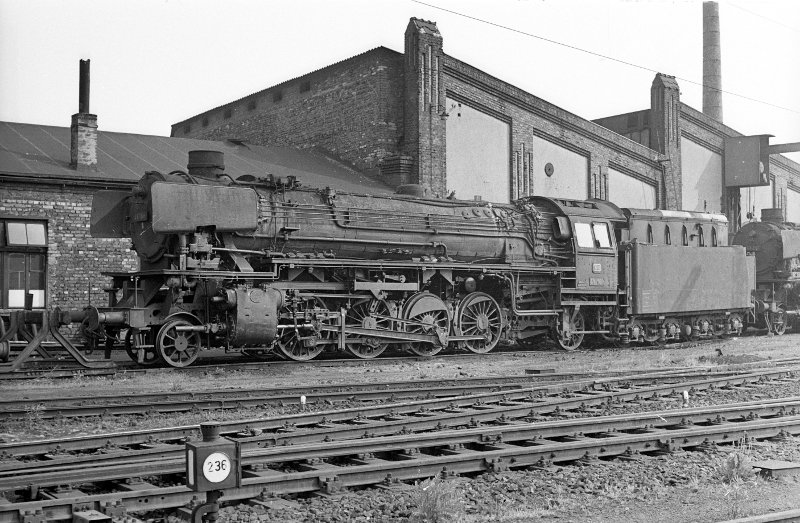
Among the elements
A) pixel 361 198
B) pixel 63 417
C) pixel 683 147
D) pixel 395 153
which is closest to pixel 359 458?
pixel 63 417

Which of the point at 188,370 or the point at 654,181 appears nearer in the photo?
the point at 188,370

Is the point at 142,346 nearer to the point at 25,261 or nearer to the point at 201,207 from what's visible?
the point at 201,207

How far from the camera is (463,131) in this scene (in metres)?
26.5

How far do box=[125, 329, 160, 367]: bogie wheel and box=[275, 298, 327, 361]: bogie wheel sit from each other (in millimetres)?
2131

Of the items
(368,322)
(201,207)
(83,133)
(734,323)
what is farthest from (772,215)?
(83,133)

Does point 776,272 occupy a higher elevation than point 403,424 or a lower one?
higher

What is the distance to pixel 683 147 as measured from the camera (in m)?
34.9

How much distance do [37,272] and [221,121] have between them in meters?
16.5

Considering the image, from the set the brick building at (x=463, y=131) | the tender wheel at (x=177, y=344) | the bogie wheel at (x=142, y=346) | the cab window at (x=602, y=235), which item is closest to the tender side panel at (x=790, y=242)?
the brick building at (x=463, y=131)

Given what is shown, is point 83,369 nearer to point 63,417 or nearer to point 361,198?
point 63,417

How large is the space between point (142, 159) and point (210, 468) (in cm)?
1926

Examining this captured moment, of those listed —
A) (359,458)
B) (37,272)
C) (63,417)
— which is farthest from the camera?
(37,272)

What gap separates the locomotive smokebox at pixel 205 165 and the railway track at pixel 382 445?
24.4 feet

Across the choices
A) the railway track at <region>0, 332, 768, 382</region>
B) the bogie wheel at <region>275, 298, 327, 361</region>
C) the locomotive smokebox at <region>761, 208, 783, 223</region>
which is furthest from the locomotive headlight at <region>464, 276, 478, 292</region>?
the locomotive smokebox at <region>761, 208, 783, 223</region>
